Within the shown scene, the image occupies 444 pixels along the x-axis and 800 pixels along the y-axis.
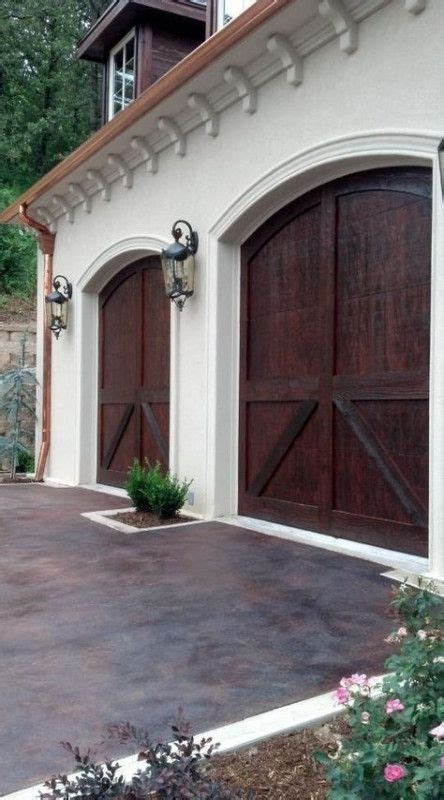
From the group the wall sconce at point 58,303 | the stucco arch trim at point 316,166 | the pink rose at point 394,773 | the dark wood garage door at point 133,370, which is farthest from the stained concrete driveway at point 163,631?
the wall sconce at point 58,303

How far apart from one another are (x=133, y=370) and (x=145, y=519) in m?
2.36

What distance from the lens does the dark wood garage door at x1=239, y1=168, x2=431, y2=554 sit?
4.37m

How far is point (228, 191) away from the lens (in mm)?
5785

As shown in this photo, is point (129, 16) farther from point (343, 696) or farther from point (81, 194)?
point (343, 696)

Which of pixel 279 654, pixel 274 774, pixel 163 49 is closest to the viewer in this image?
pixel 274 774

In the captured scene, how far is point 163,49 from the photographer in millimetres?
8742

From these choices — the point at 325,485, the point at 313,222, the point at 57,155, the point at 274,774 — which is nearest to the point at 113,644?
the point at 274,774

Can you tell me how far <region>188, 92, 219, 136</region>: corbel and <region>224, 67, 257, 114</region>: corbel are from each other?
391 millimetres

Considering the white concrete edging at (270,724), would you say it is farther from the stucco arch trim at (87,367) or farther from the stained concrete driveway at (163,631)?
the stucco arch trim at (87,367)

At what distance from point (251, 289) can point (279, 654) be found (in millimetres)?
3610

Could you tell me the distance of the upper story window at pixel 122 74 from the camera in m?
9.02

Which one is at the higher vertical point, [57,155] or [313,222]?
[57,155]

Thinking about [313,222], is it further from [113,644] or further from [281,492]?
[113,644]

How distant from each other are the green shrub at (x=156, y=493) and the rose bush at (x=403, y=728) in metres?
3.94
